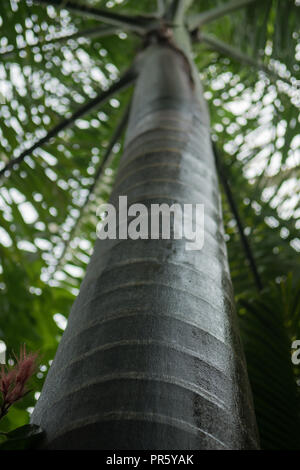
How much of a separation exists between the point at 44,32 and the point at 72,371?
6.15ft

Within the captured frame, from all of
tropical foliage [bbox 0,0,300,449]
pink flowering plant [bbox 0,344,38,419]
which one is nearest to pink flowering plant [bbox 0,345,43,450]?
pink flowering plant [bbox 0,344,38,419]

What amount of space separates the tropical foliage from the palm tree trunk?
26.7 inches

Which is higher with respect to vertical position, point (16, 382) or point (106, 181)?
point (106, 181)

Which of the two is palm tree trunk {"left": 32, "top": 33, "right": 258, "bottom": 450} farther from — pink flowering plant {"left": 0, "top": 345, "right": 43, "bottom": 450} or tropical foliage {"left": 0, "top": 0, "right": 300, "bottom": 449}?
tropical foliage {"left": 0, "top": 0, "right": 300, "bottom": 449}

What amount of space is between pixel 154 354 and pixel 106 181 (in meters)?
2.83

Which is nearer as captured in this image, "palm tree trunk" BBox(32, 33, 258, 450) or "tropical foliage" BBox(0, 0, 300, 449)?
"palm tree trunk" BBox(32, 33, 258, 450)

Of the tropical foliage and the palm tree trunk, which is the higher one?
the tropical foliage

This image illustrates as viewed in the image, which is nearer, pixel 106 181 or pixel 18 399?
pixel 18 399

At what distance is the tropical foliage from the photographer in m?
1.55

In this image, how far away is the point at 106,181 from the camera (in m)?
3.33

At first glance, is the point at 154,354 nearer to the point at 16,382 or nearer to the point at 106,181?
the point at 16,382

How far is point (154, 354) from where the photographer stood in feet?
1.87

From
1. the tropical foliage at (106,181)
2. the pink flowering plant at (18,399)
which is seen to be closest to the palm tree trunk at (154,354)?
the pink flowering plant at (18,399)

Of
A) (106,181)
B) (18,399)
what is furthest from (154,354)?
(106,181)
